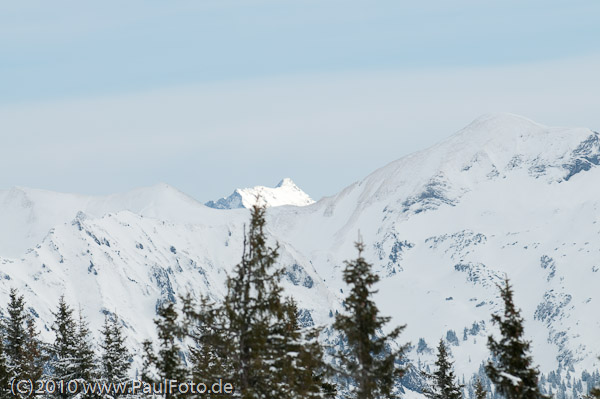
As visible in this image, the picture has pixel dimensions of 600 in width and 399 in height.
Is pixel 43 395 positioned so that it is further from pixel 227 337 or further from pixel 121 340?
Result: pixel 227 337

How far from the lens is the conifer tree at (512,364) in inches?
1554

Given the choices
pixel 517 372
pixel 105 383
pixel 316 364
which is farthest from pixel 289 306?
pixel 105 383

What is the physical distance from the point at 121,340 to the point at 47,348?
458 cm

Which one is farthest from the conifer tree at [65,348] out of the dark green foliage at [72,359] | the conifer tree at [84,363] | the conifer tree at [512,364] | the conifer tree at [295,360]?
the conifer tree at [512,364]

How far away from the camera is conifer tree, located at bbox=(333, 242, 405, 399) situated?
128ft

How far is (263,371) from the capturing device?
3681 centimetres

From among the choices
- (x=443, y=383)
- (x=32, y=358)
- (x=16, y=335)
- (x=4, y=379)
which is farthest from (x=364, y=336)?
(x=16, y=335)

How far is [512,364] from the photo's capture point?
1581 inches

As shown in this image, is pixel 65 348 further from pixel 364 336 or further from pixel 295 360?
pixel 295 360

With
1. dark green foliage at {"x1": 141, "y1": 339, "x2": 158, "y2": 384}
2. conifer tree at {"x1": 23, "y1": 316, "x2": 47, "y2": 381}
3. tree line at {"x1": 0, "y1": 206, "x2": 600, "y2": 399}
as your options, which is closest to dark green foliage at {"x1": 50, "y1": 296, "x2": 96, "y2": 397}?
conifer tree at {"x1": 23, "y1": 316, "x2": 47, "y2": 381}

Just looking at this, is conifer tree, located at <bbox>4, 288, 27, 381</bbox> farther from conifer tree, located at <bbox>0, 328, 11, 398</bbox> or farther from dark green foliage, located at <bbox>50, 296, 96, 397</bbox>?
conifer tree, located at <bbox>0, 328, 11, 398</bbox>

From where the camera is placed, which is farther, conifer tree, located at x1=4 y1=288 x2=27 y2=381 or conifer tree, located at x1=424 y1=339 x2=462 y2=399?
conifer tree, located at x1=424 y1=339 x2=462 y2=399

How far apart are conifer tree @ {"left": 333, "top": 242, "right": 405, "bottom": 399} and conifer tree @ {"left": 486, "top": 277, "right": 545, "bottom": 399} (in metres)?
3.27

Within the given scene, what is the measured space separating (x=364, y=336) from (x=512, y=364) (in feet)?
16.7
